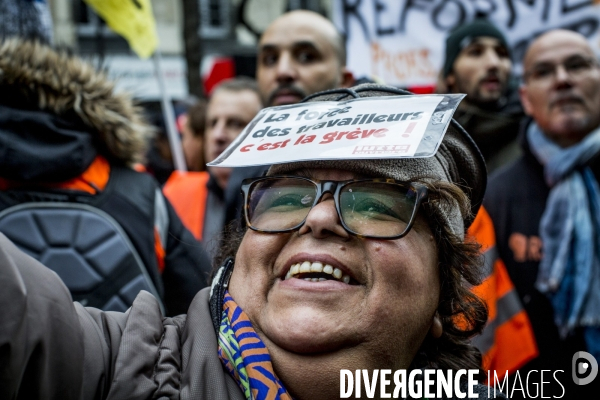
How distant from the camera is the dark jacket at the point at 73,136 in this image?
2479mm

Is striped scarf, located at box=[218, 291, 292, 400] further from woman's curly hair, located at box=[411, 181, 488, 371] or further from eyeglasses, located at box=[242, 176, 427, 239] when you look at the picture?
woman's curly hair, located at box=[411, 181, 488, 371]

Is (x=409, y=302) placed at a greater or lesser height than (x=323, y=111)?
lesser

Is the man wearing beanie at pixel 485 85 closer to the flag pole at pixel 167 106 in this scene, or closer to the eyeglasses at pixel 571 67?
the eyeglasses at pixel 571 67

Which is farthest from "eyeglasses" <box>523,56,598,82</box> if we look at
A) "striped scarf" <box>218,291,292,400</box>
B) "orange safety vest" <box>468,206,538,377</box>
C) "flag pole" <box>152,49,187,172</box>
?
"striped scarf" <box>218,291,292,400</box>

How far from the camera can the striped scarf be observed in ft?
5.31

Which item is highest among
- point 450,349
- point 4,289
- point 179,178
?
point 4,289

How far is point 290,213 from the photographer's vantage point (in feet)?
6.23

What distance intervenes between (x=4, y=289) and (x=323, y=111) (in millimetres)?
941

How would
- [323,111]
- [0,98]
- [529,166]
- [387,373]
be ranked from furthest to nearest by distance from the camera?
[529,166]
[0,98]
[323,111]
[387,373]

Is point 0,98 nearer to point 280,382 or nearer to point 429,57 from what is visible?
point 280,382

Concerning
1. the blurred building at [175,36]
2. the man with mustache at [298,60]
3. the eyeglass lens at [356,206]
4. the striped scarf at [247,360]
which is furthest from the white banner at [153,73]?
the striped scarf at [247,360]

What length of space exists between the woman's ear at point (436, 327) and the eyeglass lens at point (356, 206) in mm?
334

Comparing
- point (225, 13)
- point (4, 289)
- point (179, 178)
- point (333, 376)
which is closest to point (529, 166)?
point (179, 178)

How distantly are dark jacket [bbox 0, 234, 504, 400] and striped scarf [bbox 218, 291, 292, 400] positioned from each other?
0.02 meters
